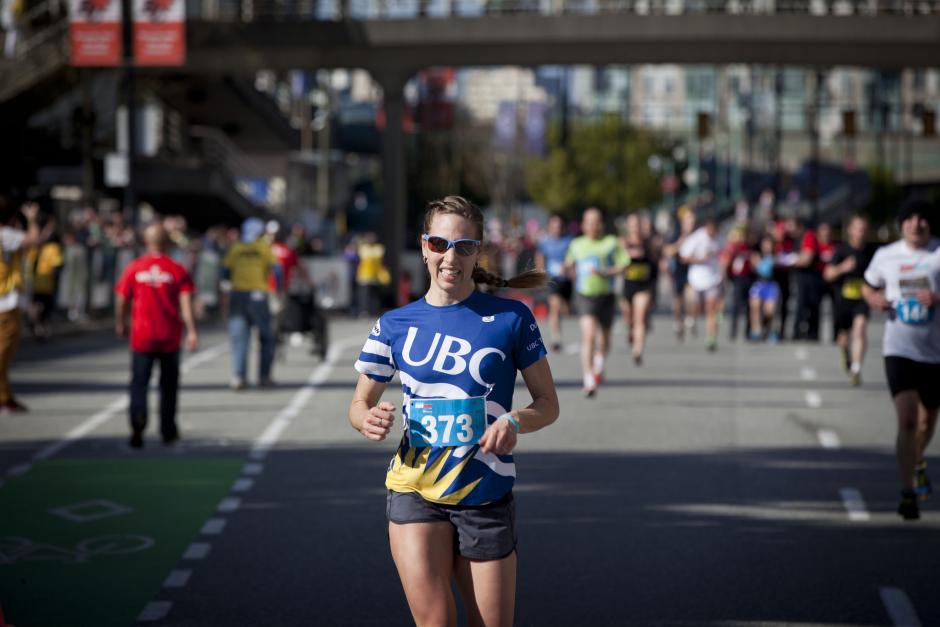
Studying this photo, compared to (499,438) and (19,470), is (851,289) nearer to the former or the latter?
(19,470)

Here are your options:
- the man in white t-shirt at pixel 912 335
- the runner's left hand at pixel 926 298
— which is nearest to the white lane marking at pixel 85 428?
the man in white t-shirt at pixel 912 335

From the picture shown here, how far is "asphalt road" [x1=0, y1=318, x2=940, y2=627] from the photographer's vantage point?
26.0 feet

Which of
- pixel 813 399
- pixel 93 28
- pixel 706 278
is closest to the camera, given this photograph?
pixel 813 399

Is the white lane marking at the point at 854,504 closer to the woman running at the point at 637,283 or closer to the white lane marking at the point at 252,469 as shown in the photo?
the white lane marking at the point at 252,469

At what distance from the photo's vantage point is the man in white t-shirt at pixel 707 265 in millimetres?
25438

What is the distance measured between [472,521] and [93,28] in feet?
96.2

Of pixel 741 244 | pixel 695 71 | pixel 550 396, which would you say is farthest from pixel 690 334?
pixel 695 71

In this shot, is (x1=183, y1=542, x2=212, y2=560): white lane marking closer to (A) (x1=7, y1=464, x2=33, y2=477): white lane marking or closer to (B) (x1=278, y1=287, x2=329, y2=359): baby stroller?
(A) (x1=7, y1=464, x2=33, y2=477): white lane marking

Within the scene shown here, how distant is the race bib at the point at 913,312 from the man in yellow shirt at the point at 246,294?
9.49 m

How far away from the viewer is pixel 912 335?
1006cm

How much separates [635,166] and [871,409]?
3918 inches

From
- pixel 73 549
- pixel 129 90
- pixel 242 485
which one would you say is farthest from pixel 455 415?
pixel 129 90

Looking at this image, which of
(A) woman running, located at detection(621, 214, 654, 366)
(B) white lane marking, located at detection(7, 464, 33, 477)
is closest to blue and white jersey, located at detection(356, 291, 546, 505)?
(B) white lane marking, located at detection(7, 464, 33, 477)

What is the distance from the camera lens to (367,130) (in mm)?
106500
